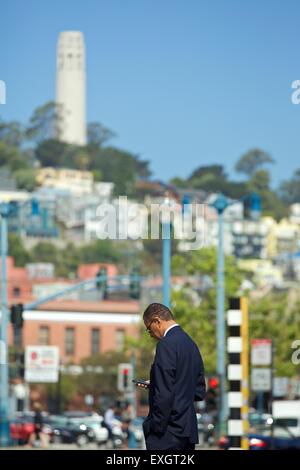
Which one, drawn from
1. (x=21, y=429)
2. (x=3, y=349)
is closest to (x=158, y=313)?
(x=3, y=349)

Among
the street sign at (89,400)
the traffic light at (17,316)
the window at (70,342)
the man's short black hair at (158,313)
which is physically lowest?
the street sign at (89,400)

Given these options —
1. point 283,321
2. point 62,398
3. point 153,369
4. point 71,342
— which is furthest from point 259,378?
point 71,342

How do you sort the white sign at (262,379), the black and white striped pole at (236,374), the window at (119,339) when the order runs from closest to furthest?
the black and white striped pole at (236,374) → the white sign at (262,379) → the window at (119,339)

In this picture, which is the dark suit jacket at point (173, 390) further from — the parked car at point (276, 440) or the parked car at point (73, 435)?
the parked car at point (73, 435)

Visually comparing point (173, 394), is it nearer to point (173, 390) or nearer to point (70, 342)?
point (173, 390)

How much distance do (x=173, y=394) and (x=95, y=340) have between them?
358 feet

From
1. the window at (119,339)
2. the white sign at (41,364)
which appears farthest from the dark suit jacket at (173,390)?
the window at (119,339)

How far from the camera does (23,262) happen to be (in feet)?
644

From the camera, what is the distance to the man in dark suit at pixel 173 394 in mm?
9555

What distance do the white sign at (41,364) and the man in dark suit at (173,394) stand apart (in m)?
42.1

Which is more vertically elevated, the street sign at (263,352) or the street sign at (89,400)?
the street sign at (263,352)

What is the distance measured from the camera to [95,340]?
388 ft

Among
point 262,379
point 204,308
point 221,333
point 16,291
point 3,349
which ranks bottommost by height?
point 3,349
